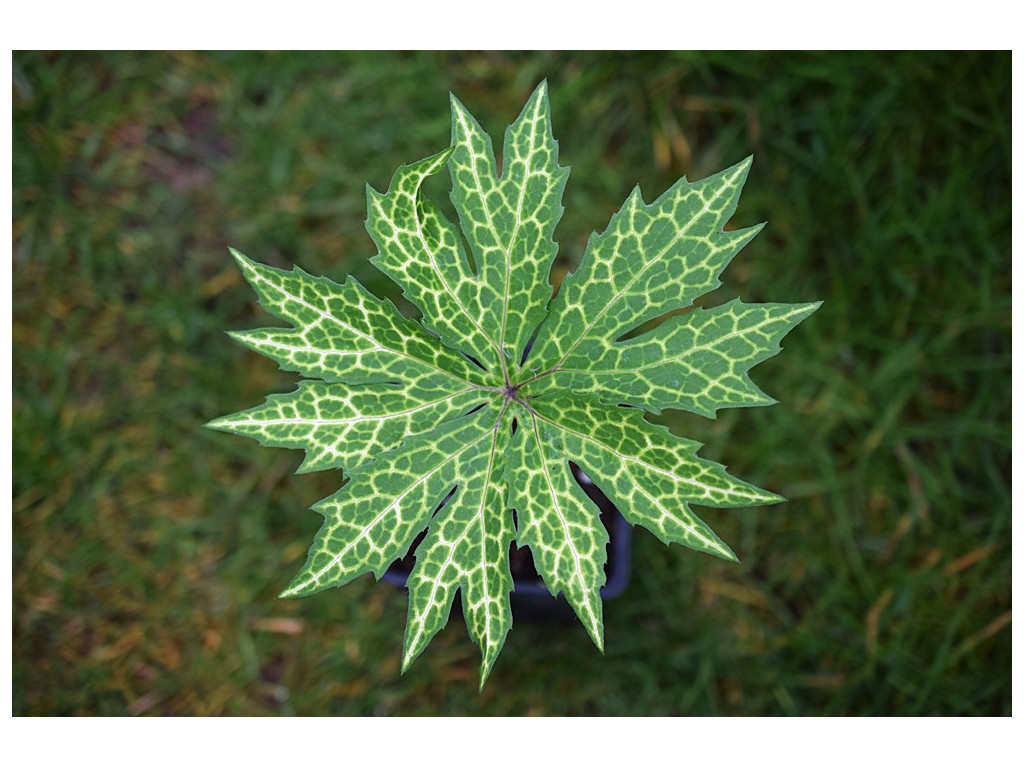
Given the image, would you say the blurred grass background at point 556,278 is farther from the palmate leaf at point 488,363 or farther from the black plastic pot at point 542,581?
the palmate leaf at point 488,363

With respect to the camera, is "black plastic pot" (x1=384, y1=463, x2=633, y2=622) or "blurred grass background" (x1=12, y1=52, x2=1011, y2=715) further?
"blurred grass background" (x1=12, y1=52, x2=1011, y2=715)

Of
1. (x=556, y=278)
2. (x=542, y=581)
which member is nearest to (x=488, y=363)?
(x=542, y=581)

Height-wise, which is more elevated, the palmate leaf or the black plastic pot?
the palmate leaf

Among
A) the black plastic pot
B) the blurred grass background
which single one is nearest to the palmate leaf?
the black plastic pot

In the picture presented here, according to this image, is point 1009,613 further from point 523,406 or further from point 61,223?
point 61,223

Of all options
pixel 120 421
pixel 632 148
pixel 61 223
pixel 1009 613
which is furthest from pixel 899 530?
pixel 61 223

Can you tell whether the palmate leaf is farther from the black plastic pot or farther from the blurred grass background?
the blurred grass background
